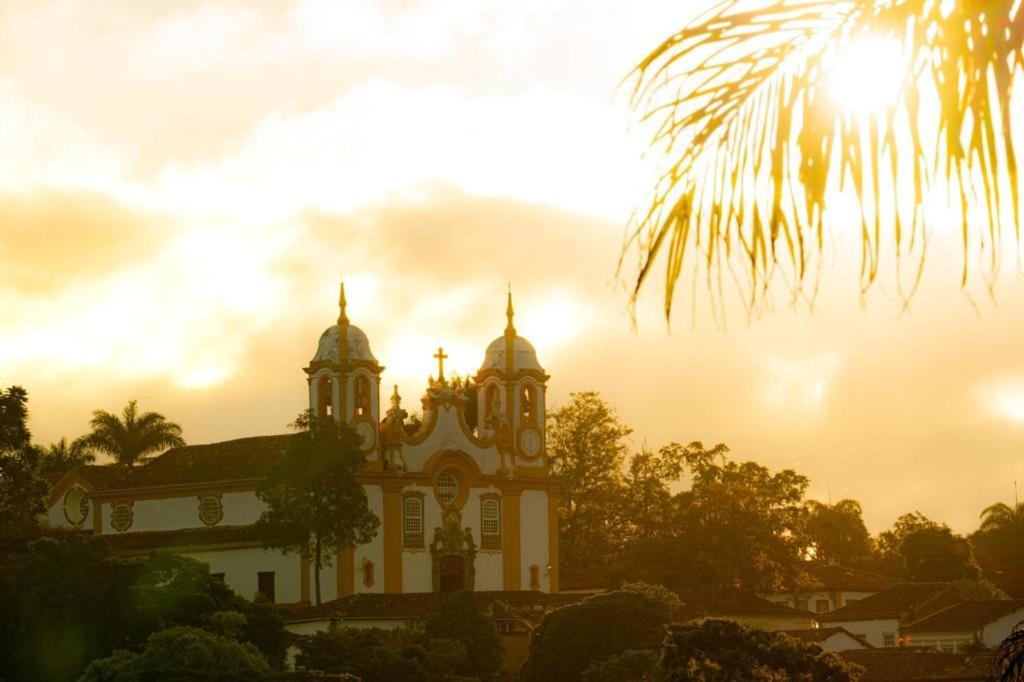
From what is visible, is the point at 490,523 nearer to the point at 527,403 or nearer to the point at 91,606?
the point at 527,403

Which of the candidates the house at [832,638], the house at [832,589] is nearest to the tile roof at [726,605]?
the house at [832,638]

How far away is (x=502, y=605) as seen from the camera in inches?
2265

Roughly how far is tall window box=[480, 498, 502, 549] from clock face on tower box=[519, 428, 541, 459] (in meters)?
2.85

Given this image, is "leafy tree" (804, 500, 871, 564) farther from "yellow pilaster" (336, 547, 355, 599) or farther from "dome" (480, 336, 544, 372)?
"yellow pilaster" (336, 547, 355, 599)

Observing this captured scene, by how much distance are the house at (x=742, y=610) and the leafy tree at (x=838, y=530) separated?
3866 cm

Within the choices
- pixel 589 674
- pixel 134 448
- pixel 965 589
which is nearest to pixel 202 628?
pixel 589 674

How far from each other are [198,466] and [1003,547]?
47877 mm

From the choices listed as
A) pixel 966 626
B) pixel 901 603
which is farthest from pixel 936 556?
pixel 966 626

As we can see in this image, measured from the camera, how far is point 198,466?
2655 inches

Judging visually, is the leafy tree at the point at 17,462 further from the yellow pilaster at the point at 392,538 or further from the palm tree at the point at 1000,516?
the palm tree at the point at 1000,516

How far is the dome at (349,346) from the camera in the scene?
67312 millimetres

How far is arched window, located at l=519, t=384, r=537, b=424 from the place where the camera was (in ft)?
233

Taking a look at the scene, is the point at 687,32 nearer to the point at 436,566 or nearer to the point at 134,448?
the point at 436,566

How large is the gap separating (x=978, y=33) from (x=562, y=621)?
147 feet
